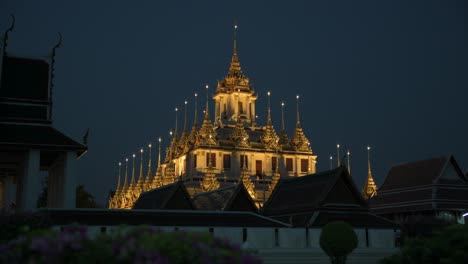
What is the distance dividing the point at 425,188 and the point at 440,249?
3280cm

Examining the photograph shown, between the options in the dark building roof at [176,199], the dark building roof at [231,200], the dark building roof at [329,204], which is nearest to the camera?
the dark building roof at [329,204]

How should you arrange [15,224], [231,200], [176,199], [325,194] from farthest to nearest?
[231,200] → [176,199] → [325,194] → [15,224]

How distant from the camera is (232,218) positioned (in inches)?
969

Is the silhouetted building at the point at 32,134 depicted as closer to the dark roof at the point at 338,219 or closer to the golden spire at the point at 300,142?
the dark roof at the point at 338,219

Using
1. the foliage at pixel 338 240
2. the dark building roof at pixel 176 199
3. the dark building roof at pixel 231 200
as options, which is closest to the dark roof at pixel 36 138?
the dark building roof at pixel 176 199

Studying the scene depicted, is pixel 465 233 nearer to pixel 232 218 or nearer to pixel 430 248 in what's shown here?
pixel 430 248

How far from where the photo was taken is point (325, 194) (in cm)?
2677

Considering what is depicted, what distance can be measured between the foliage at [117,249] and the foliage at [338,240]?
516 inches

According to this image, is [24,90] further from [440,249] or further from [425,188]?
[425,188]

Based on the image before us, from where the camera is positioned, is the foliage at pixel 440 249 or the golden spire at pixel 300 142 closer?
the foliage at pixel 440 249

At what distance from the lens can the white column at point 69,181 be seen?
2380 cm

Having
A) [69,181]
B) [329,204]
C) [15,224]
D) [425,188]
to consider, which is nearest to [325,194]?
[329,204]

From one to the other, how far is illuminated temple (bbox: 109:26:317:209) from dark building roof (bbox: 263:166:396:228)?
3267cm

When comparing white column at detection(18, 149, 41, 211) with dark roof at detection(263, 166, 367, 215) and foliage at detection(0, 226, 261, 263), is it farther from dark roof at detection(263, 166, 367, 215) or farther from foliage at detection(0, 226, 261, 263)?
foliage at detection(0, 226, 261, 263)
